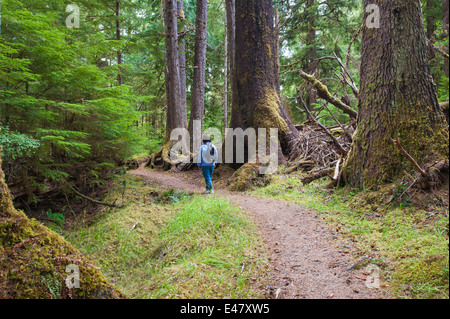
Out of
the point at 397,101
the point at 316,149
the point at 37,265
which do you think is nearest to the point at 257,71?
the point at 316,149

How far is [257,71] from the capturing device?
9.32 meters

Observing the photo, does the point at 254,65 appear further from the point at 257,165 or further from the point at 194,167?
the point at 194,167

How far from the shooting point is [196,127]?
13.7 metres

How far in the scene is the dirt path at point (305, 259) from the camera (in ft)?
8.38

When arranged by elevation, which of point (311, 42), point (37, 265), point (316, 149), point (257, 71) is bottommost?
point (37, 265)

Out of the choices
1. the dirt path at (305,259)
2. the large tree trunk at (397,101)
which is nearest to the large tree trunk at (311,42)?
the large tree trunk at (397,101)

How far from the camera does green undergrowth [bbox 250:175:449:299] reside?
2336 millimetres

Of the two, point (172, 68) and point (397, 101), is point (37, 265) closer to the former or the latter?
point (397, 101)

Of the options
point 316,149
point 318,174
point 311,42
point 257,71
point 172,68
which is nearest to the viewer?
point 318,174

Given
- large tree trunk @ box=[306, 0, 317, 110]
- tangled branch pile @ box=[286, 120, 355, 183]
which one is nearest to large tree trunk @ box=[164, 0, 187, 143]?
tangled branch pile @ box=[286, 120, 355, 183]

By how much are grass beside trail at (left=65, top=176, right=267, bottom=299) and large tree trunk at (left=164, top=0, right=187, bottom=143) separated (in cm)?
765

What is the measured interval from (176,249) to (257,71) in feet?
24.5

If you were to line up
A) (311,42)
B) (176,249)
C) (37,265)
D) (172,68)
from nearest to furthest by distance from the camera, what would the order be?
(37,265) → (176,249) → (172,68) → (311,42)

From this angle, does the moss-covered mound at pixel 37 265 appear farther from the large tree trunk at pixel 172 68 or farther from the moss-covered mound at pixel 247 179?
the large tree trunk at pixel 172 68
